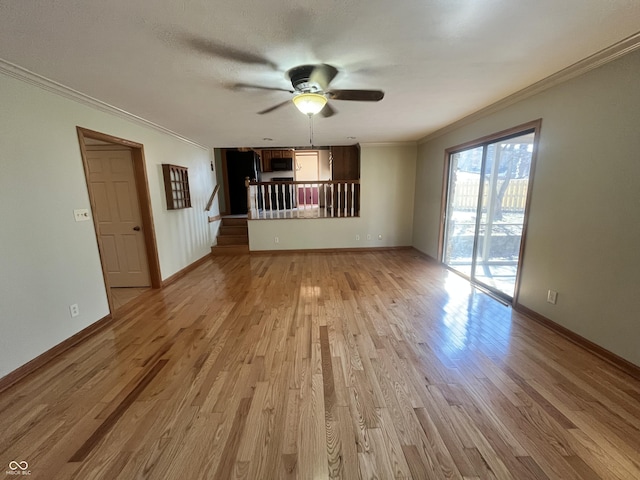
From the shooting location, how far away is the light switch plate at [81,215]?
253cm

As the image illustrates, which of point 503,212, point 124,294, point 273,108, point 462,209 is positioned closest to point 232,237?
point 124,294

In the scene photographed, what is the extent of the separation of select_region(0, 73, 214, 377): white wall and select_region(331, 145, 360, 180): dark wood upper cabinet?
177 inches

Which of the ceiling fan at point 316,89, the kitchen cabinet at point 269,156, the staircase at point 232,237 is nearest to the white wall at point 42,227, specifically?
the ceiling fan at point 316,89

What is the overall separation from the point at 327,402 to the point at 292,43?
2487mm

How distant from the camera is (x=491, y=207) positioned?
353 centimetres

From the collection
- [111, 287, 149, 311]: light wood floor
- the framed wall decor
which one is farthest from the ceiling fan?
[111, 287, 149, 311]: light wood floor

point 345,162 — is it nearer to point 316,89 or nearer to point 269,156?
point 269,156

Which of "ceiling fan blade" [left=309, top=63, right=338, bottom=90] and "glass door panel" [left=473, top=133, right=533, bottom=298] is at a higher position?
"ceiling fan blade" [left=309, top=63, right=338, bottom=90]

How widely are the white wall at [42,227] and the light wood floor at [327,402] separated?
0.33 metres

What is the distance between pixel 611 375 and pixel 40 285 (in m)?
4.65

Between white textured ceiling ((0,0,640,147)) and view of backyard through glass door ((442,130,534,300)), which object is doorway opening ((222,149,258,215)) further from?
view of backyard through glass door ((442,130,534,300))

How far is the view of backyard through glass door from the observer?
3074mm

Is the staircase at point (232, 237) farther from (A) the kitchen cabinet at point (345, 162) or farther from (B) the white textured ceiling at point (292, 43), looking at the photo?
(B) the white textured ceiling at point (292, 43)

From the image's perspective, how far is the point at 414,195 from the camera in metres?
5.82
